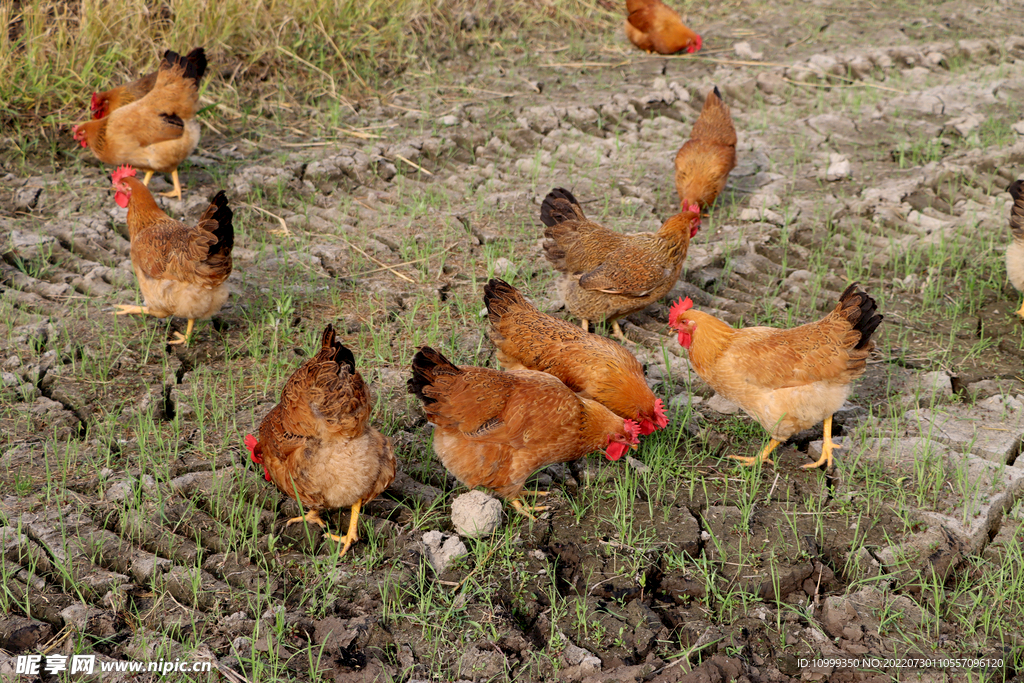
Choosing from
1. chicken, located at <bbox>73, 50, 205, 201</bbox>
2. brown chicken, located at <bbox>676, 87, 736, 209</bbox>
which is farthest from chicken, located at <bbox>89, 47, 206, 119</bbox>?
brown chicken, located at <bbox>676, 87, 736, 209</bbox>

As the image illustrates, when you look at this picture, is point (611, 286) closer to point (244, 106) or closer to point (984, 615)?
point (984, 615)

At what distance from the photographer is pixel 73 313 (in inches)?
188

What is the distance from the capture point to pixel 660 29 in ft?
28.8

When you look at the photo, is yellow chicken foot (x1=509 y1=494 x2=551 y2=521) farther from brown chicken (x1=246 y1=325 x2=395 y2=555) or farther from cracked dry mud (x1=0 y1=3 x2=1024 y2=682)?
brown chicken (x1=246 y1=325 x2=395 y2=555)

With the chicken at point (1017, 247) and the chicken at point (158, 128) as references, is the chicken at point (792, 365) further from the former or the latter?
the chicken at point (158, 128)

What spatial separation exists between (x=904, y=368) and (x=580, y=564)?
2.39 m

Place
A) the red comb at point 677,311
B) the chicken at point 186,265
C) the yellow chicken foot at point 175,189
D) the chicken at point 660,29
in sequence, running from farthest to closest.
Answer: the chicken at point 660,29
the yellow chicken foot at point 175,189
the chicken at point 186,265
the red comb at point 677,311

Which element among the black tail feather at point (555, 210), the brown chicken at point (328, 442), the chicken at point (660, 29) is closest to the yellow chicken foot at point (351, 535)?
the brown chicken at point (328, 442)

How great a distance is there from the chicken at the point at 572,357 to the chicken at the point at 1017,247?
8.69ft

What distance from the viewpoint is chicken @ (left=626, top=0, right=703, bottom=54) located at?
344 inches

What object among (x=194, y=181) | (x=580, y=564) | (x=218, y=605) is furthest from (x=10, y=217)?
(x=580, y=564)

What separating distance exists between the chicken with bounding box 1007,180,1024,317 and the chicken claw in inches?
132

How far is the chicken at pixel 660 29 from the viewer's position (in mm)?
8734

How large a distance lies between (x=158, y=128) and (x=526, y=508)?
4052mm
